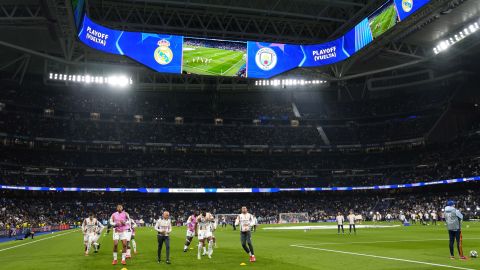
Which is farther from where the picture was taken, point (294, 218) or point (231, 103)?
point (231, 103)

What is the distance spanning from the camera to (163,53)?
5225 centimetres

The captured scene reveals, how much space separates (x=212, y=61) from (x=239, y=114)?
3374cm

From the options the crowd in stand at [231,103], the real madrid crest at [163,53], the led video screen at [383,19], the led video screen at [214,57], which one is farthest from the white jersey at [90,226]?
the crowd in stand at [231,103]

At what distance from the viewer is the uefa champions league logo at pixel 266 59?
55.3m

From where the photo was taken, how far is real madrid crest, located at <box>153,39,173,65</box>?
171 ft

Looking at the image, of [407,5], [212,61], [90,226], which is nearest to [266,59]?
[212,61]

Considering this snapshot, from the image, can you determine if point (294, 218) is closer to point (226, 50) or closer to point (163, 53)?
point (226, 50)

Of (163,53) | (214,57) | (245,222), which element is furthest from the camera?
(214,57)

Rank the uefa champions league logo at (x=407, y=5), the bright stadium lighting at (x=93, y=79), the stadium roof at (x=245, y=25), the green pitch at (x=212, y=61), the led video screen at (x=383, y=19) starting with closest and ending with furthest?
the uefa champions league logo at (x=407, y=5) < the led video screen at (x=383, y=19) < the stadium roof at (x=245, y=25) < the green pitch at (x=212, y=61) < the bright stadium lighting at (x=93, y=79)

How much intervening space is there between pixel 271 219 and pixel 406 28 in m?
38.2

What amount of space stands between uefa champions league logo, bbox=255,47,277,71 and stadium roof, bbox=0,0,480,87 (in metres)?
5.26

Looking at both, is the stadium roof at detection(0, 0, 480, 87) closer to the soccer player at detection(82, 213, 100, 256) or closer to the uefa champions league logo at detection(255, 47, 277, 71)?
the uefa champions league logo at detection(255, 47, 277, 71)

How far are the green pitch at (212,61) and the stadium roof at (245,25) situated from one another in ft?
18.5

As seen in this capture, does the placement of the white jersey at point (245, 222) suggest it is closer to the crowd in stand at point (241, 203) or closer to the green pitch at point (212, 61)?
the green pitch at point (212, 61)
